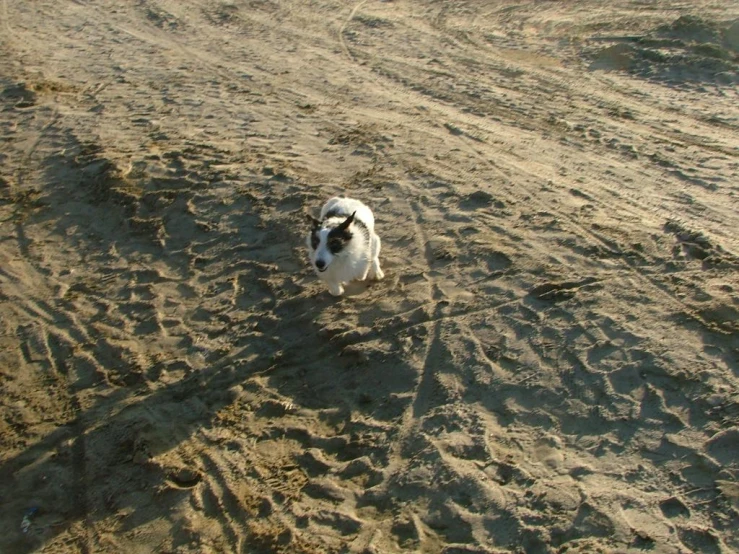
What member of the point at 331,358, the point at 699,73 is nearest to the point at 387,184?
the point at 331,358

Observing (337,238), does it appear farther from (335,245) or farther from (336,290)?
(336,290)

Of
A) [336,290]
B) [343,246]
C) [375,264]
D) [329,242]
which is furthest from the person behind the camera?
[375,264]

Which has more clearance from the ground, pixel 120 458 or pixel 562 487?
pixel 562 487

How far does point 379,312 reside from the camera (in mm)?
6469

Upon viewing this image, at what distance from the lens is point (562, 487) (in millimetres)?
Answer: 4684

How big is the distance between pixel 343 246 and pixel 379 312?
0.86 metres

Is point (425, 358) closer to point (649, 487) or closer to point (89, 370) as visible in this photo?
point (649, 487)

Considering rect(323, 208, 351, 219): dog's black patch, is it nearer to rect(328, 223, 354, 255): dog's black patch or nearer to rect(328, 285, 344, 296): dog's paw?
rect(328, 223, 354, 255): dog's black patch

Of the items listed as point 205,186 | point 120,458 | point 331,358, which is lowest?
point 120,458

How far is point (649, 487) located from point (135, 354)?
15.6 ft

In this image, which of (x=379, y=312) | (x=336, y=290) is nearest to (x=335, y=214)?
(x=336, y=290)

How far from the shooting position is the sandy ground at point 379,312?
4.73 meters

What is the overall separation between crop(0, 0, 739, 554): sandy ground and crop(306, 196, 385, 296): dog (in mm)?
344

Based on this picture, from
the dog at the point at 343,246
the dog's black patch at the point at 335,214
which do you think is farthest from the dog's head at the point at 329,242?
the dog's black patch at the point at 335,214
